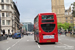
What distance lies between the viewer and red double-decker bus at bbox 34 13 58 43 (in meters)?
20.3

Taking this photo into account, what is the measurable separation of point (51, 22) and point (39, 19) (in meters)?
1.53

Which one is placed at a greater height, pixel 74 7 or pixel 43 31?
pixel 74 7

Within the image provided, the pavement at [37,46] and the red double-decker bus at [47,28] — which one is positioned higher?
the red double-decker bus at [47,28]

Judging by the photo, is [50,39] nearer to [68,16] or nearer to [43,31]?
[43,31]

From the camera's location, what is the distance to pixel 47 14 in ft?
67.4

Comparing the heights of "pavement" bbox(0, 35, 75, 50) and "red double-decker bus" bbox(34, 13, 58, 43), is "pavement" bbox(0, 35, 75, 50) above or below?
below

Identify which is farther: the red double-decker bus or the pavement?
the red double-decker bus

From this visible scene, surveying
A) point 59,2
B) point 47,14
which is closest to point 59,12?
point 59,2

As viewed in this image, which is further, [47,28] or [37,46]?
[47,28]

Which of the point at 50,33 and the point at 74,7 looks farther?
the point at 74,7

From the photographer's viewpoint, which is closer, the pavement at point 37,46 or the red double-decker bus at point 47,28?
the pavement at point 37,46

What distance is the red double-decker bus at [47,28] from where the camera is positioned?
20312 mm

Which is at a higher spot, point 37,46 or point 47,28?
point 47,28

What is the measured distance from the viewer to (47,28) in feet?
67.1
